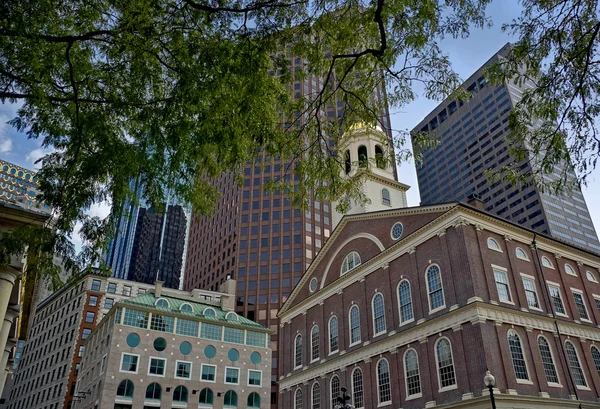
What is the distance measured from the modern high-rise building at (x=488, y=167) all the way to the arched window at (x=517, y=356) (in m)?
76.4

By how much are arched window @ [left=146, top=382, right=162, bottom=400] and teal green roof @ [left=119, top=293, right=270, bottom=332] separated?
834 centimetres

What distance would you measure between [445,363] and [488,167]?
95236 millimetres

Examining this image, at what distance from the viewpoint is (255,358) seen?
6097 centimetres

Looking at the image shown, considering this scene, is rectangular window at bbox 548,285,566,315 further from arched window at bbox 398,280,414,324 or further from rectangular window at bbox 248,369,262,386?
rectangular window at bbox 248,369,262,386

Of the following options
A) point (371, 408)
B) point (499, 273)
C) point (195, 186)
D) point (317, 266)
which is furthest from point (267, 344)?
point (195, 186)

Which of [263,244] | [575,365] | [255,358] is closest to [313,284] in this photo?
[255,358]

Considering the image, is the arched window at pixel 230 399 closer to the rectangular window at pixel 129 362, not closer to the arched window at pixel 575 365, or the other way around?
the rectangular window at pixel 129 362

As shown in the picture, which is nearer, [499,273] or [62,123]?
[62,123]

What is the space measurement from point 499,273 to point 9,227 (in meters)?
28.0

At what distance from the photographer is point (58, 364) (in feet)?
257

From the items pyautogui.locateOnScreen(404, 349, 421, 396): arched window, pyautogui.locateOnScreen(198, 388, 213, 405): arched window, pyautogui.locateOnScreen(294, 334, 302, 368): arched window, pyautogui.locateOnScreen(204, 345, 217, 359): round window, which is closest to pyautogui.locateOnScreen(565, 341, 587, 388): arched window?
pyautogui.locateOnScreen(404, 349, 421, 396): arched window

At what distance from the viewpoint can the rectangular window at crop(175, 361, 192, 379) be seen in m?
54.4

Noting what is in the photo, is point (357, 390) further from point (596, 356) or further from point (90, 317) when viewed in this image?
point (90, 317)

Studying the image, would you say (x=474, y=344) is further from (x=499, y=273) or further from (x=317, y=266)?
(x=317, y=266)
